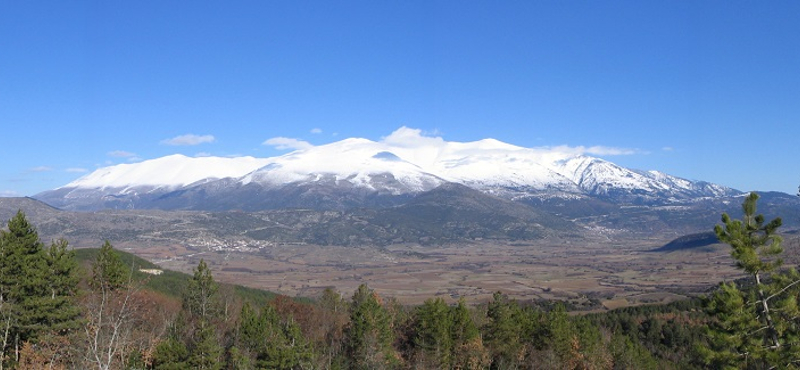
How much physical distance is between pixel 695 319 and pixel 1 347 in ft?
372

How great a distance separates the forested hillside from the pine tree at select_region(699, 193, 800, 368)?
1.9 inches

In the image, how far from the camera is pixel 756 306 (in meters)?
23.6

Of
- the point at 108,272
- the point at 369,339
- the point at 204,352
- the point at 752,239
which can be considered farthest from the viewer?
the point at 369,339

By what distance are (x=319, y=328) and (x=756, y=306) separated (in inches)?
2175

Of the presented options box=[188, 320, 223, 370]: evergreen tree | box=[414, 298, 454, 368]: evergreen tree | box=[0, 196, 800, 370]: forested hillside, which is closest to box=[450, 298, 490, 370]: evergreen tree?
box=[0, 196, 800, 370]: forested hillside

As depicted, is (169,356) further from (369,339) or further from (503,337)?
(503,337)

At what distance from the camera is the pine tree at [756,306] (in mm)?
22516

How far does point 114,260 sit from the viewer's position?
58.8 m

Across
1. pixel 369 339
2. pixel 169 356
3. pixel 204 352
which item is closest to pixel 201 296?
pixel 369 339

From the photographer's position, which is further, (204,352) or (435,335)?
(435,335)

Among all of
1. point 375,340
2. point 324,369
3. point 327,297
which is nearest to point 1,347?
point 324,369

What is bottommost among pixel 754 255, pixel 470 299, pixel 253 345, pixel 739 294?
pixel 470 299

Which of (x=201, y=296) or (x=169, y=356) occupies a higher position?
(x=201, y=296)

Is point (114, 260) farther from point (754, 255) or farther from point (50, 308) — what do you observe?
point (754, 255)
